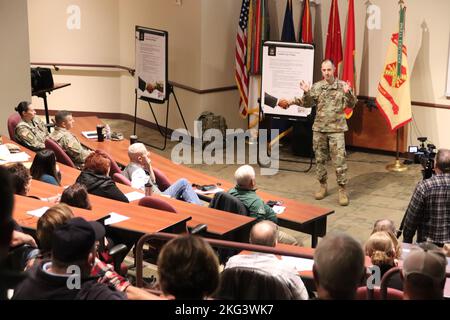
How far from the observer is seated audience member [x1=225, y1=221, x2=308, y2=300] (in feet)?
12.9

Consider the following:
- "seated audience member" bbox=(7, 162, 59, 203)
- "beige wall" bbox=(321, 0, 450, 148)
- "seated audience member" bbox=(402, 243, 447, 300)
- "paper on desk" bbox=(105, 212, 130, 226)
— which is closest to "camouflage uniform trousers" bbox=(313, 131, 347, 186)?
"beige wall" bbox=(321, 0, 450, 148)

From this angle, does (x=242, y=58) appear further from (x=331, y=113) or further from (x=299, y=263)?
(x=299, y=263)

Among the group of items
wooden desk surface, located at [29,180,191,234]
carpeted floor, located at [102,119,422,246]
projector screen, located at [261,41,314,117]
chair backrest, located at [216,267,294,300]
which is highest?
projector screen, located at [261,41,314,117]

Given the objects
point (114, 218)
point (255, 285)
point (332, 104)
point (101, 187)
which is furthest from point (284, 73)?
point (255, 285)

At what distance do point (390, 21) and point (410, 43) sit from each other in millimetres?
397

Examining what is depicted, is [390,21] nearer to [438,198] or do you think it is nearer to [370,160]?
[370,160]

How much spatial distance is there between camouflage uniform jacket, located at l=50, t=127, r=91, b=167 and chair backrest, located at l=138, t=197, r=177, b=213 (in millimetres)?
2236

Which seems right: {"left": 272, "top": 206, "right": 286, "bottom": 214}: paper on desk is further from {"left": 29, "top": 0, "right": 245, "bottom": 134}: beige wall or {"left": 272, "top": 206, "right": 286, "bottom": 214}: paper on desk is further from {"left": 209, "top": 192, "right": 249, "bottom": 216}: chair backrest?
{"left": 29, "top": 0, "right": 245, "bottom": 134}: beige wall

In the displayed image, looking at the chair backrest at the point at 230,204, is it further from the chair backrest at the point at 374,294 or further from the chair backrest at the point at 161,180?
the chair backrest at the point at 374,294

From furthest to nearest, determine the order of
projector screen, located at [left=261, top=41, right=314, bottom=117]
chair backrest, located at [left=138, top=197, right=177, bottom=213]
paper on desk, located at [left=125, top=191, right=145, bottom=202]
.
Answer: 1. projector screen, located at [left=261, top=41, right=314, bottom=117]
2. paper on desk, located at [left=125, top=191, right=145, bottom=202]
3. chair backrest, located at [left=138, top=197, right=177, bottom=213]

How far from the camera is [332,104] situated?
8.17m

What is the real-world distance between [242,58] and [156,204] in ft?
16.9

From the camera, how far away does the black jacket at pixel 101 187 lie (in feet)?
19.9

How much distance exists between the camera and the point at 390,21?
9797 mm
